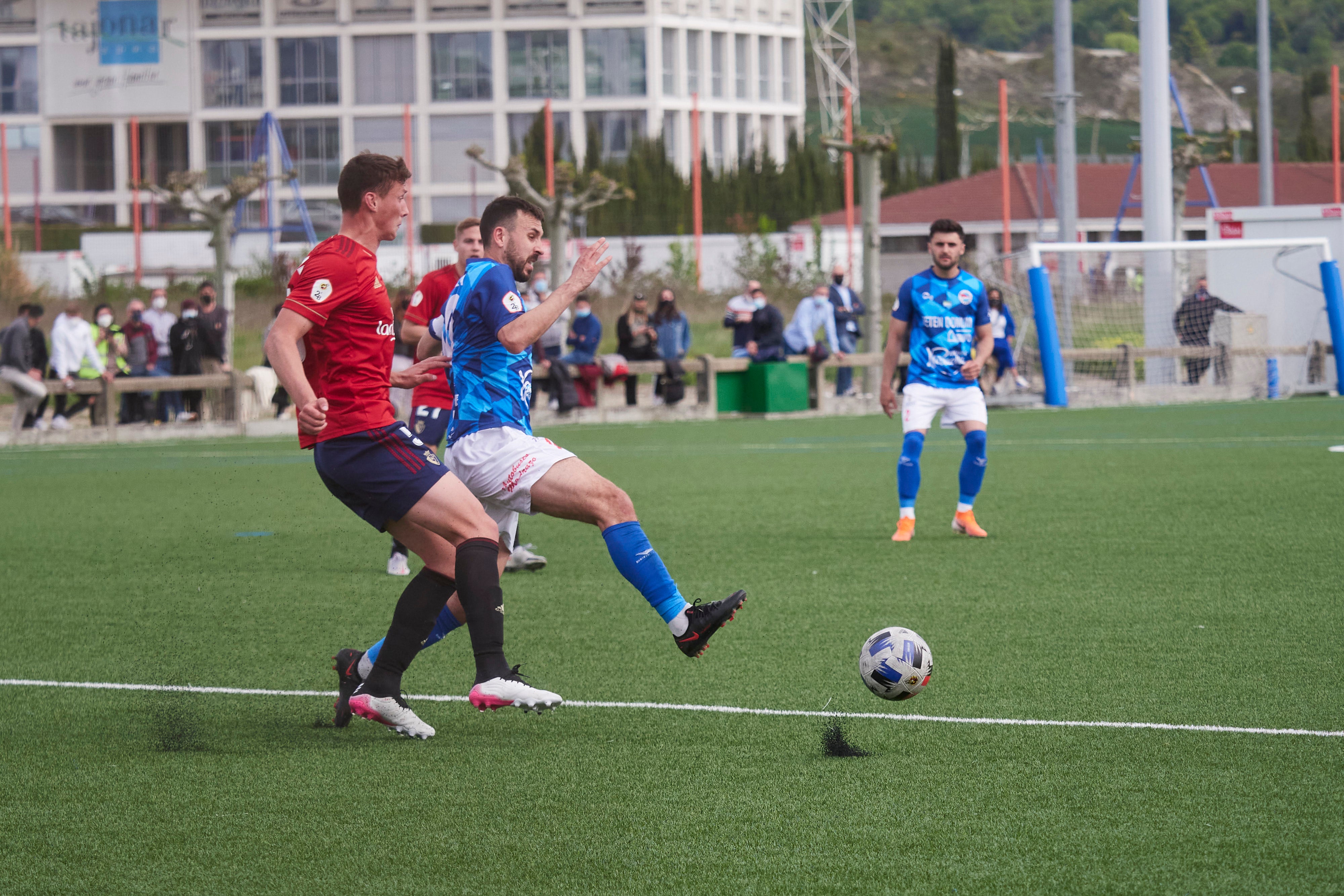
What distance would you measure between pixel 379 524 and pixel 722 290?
132ft

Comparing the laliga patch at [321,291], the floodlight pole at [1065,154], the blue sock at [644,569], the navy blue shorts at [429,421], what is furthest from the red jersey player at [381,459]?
the floodlight pole at [1065,154]

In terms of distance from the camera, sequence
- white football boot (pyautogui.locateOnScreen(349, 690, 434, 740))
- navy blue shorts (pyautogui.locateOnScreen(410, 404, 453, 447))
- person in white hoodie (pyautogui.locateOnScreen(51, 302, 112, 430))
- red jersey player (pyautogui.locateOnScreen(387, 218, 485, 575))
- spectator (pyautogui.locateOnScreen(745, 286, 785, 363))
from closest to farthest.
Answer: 1. white football boot (pyautogui.locateOnScreen(349, 690, 434, 740))
2. red jersey player (pyautogui.locateOnScreen(387, 218, 485, 575))
3. navy blue shorts (pyautogui.locateOnScreen(410, 404, 453, 447))
4. person in white hoodie (pyautogui.locateOnScreen(51, 302, 112, 430))
5. spectator (pyautogui.locateOnScreen(745, 286, 785, 363))

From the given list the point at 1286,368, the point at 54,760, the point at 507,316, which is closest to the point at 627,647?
the point at 507,316

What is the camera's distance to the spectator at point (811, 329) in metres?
24.5

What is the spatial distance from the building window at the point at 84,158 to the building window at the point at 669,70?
2266cm

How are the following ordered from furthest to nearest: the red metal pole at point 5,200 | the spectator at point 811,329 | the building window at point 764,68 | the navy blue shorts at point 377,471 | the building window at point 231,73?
the building window at point 764,68
the building window at point 231,73
the red metal pole at point 5,200
the spectator at point 811,329
the navy blue shorts at point 377,471

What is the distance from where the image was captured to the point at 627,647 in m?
7.04

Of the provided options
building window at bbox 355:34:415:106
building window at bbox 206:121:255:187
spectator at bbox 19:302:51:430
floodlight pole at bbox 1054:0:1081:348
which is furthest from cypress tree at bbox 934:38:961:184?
spectator at bbox 19:302:51:430

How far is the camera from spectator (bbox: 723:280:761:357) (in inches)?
969

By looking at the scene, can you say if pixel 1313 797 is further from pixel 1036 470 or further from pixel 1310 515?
pixel 1036 470

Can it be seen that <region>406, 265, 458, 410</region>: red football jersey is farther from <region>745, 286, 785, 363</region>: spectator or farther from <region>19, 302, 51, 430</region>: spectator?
<region>745, 286, 785, 363</region>: spectator

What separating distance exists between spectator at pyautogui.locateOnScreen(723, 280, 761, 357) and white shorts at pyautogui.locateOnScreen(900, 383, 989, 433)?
45.4 feet

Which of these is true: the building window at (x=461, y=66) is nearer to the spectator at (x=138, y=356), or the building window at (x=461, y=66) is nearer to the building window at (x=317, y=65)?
the building window at (x=317, y=65)

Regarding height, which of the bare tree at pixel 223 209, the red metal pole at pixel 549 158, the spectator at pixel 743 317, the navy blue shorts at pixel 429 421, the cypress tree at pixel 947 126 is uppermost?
the cypress tree at pixel 947 126
